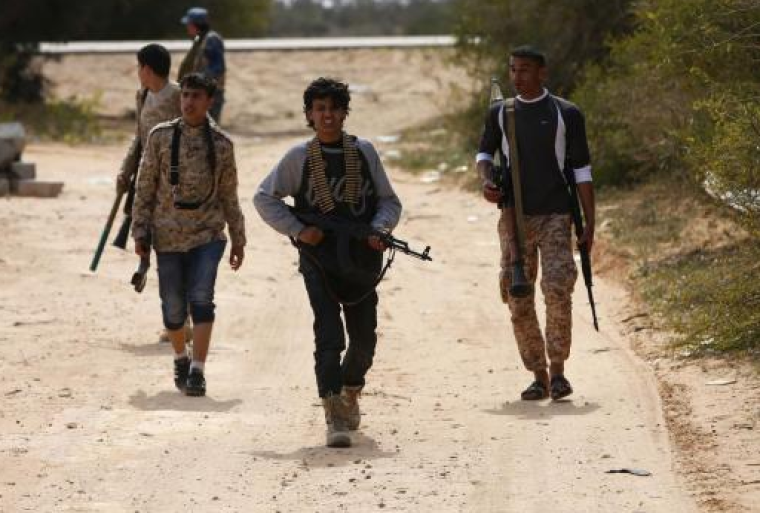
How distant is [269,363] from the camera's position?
37.3ft

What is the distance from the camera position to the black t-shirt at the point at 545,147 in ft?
31.0

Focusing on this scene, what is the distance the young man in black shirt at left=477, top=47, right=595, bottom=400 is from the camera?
943 centimetres

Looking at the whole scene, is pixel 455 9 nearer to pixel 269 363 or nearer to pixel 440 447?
pixel 269 363

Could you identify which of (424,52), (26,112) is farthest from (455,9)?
(424,52)

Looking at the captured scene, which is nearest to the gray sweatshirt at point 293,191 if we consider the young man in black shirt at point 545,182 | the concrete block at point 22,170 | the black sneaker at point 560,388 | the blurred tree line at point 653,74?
the young man in black shirt at point 545,182

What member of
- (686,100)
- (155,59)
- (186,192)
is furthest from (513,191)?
(686,100)

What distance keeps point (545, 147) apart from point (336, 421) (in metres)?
1.93

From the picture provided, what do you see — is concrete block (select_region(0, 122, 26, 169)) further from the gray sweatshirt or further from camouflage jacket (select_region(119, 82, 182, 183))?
the gray sweatshirt

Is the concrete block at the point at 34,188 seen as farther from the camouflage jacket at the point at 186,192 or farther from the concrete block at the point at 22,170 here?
the camouflage jacket at the point at 186,192

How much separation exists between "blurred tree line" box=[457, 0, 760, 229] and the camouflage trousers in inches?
53.7

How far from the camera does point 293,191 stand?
28.0 ft

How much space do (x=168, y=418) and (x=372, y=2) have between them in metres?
99.9

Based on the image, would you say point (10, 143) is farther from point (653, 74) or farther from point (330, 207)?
point (330, 207)

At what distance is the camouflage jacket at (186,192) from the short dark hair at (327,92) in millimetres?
1483
